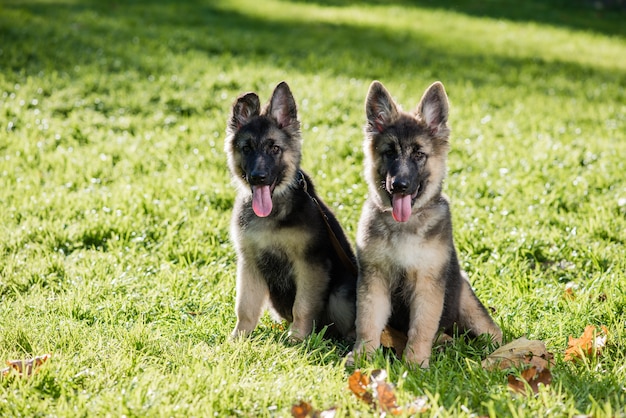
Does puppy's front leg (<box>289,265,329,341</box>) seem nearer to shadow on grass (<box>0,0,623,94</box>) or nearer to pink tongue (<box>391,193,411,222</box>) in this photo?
pink tongue (<box>391,193,411,222</box>)

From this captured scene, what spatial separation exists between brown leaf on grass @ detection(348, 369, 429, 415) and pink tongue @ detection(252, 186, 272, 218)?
51.8 inches

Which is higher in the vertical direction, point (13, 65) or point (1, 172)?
point (13, 65)

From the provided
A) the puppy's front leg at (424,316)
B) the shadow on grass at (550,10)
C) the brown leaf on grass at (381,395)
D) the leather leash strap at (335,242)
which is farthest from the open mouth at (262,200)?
the shadow on grass at (550,10)

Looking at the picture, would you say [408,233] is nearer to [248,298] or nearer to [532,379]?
[532,379]

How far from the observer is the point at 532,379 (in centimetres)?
396

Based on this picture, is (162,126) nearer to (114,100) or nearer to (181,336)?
(114,100)

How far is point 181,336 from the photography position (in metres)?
4.76

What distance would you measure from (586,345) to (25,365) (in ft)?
11.1

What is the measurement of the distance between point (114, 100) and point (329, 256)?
6.52 m

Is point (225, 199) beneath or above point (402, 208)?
beneath

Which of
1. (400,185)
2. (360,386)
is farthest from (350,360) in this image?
(400,185)

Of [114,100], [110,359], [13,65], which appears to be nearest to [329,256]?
[110,359]

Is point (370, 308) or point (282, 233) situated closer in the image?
point (370, 308)

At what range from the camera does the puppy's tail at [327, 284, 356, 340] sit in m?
4.82
